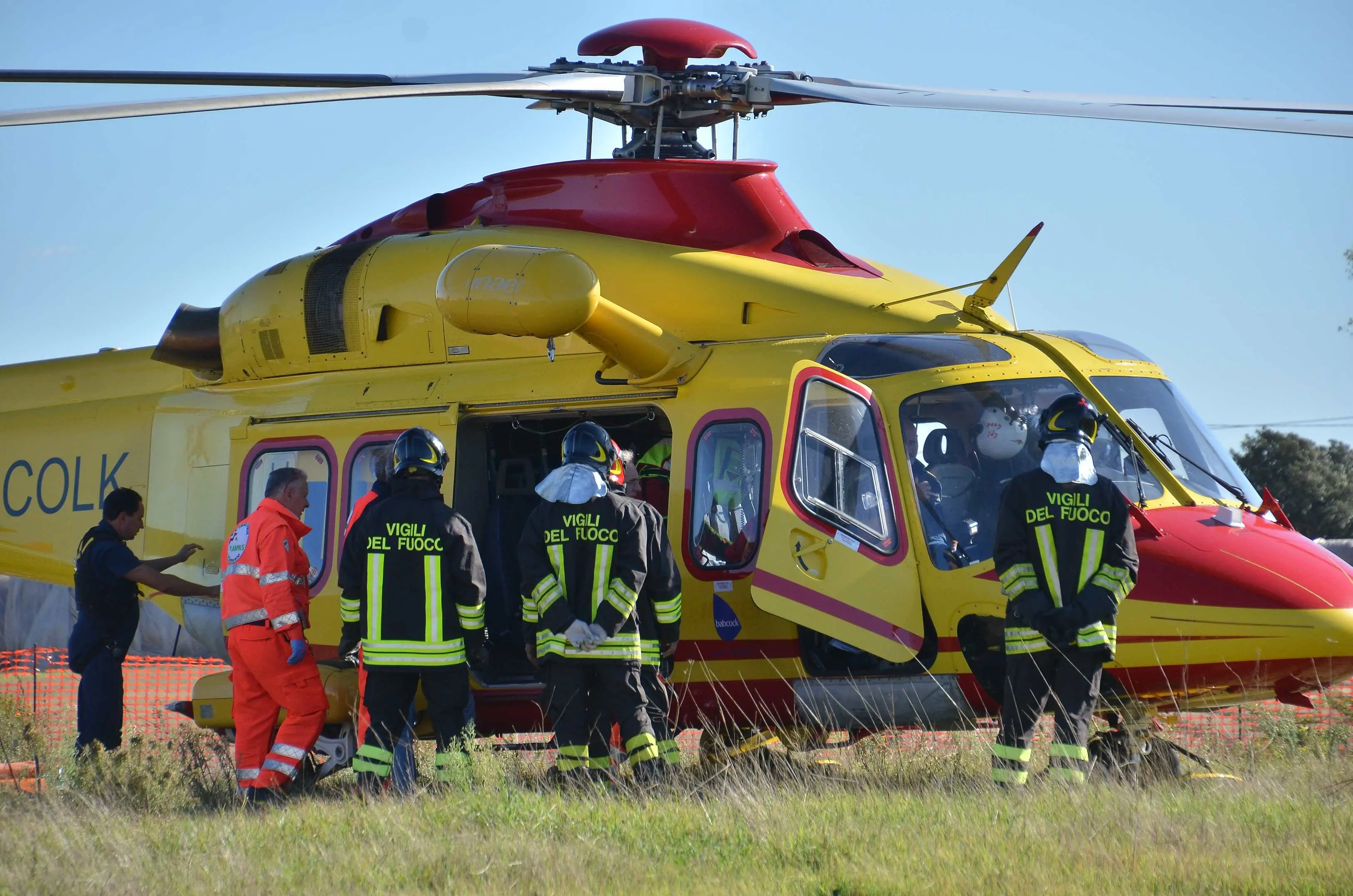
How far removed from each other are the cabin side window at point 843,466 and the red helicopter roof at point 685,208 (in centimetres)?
149

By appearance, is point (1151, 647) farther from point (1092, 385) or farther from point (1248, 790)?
point (1092, 385)

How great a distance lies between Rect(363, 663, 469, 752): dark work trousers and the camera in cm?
701

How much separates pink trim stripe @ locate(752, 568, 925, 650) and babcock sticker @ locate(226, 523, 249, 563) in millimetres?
2749

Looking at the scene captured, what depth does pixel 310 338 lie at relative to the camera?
8922 mm

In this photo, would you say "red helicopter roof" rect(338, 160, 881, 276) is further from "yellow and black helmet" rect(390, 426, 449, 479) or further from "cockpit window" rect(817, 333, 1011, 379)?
"yellow and black helmet" rect(390, 426, 449, 479)

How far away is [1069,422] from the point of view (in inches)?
265

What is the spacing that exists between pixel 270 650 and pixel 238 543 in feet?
1.96

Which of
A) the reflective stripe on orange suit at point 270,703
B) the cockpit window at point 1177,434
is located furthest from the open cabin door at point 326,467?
the cockpit window at point 1177,434

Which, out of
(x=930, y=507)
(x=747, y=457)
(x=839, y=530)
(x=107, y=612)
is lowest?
(x=107, y=612)

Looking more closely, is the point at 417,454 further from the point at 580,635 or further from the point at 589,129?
the point at 589,129

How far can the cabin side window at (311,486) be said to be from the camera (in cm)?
→ 840

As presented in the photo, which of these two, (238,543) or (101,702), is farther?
(101,702)

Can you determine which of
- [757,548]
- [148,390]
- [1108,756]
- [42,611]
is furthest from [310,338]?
[42,611]

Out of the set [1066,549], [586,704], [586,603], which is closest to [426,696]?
[586,704]
